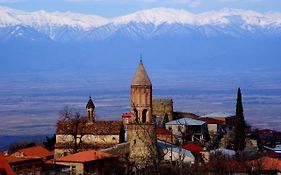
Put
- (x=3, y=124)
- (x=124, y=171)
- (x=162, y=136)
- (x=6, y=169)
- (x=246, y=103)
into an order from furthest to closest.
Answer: (x=246, y=103)
(x=3, y=124)
(x=162, y=136)
(x=124, y=171)
(x=6, y=169)

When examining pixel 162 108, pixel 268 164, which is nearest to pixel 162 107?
pixel 162 108

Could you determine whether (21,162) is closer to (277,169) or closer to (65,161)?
(65,161)

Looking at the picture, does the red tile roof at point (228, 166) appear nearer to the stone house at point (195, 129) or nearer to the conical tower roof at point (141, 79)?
the conical tower roof at point (141, 79)

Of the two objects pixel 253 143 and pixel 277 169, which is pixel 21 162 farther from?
pixel 253 143

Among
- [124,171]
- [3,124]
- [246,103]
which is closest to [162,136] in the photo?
[124,171]

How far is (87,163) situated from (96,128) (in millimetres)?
6910

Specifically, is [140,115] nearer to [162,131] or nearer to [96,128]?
[96,128]

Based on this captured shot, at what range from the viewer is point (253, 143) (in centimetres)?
4875

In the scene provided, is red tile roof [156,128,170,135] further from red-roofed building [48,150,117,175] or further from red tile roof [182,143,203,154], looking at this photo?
red-roofed building [48,150,117,175]

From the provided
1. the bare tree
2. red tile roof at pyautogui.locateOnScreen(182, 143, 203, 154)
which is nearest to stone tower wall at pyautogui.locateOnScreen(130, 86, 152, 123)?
the bare tree

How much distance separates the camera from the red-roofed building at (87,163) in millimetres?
33719

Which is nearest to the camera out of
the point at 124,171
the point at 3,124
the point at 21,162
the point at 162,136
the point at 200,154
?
the point at 21,162

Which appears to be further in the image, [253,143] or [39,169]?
[253,143]

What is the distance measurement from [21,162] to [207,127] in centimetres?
2296
